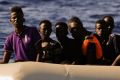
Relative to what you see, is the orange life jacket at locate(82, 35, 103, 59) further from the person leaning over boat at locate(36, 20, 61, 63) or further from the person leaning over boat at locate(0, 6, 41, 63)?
the person leaning over boat at locate(0, 6, 41, 63)

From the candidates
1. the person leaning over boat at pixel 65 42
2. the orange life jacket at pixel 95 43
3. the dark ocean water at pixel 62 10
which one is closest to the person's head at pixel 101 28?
the orange life jacket at pixel 95 43

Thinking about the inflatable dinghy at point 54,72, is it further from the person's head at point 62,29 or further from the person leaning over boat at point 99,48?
the person's head at point 62,29

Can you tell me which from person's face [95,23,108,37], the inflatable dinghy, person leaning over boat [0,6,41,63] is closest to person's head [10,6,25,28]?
person leaning over boat [0,6,41,63]

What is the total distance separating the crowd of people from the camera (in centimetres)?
539

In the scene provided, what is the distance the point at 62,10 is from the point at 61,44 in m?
10.1

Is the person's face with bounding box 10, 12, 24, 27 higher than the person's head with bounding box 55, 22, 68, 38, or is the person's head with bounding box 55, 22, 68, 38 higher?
the person's face with bounding box 10, 12, 24, 27

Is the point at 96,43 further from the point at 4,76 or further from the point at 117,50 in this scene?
the point at 4,76

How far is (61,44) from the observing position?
5.58 m

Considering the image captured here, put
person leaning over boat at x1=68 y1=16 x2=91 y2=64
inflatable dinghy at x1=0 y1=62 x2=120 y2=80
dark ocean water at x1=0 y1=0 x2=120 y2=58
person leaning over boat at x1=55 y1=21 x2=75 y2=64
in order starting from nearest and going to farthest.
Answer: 1. inflatable dinghy at x1=0 y1=62 x2=120 y2=80
2. person leaning over boat at x1=68 y1=16 x2=91 y2=64
3. person leaning over boat at x1=55 y1=21 x2=75 y2=64
4. dark ocean water at x1=0 y1=0 x2=120 y2=58

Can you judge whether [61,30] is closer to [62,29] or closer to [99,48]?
[62,29]

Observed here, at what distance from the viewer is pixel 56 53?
215 inches

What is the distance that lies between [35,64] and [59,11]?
1137 centimetres

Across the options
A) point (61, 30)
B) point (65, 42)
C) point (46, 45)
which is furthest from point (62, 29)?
point (46, 45)

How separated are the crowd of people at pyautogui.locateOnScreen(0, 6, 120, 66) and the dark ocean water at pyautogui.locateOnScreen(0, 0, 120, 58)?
6682mm
